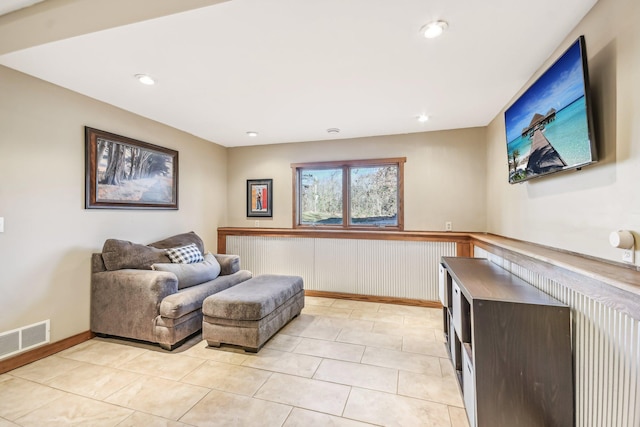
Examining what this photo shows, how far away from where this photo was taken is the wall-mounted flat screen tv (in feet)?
4.71

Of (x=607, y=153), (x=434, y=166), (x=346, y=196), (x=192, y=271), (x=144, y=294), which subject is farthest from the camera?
(x=346, y=196)

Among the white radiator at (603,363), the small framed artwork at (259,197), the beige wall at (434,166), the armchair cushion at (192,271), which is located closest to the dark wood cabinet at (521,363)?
the white radiator at (603,363)

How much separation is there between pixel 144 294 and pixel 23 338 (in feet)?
2.92

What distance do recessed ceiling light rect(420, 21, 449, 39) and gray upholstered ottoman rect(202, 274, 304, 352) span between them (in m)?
2.36

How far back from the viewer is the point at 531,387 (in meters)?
1.40

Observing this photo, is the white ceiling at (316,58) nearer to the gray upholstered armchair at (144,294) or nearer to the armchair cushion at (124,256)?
the armchair cushion at (124,256)

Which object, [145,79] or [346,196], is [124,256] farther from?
[346,196]

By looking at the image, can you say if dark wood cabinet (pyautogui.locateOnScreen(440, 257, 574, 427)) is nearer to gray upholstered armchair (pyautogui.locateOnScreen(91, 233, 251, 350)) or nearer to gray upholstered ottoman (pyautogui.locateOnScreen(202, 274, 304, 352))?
gray upholstered ottoman (pyautogui.locateOnScreen(202, 274, 304, 352))

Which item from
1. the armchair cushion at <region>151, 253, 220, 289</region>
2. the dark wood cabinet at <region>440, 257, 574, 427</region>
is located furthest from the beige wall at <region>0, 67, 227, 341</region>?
the dark wood cabinet at <region>440, 257, 574, 427</region>

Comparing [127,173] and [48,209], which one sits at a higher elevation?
[127,173]

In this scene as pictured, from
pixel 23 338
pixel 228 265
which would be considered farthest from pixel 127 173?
pixel 23 338

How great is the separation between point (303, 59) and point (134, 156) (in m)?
2.33

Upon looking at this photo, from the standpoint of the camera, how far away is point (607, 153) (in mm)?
1415

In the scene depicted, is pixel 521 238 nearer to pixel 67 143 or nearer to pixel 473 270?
pixel 473 270
